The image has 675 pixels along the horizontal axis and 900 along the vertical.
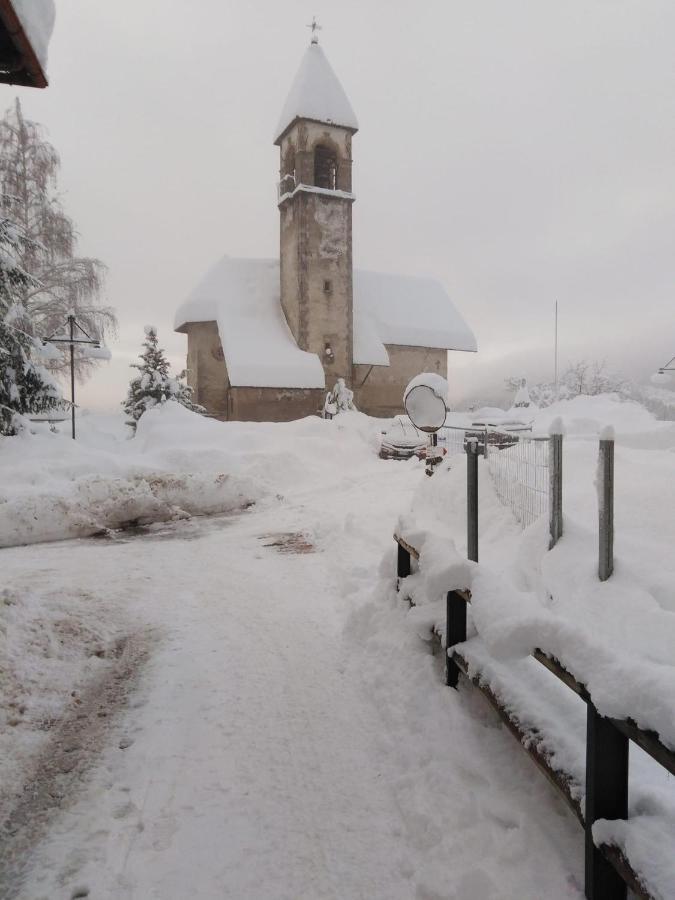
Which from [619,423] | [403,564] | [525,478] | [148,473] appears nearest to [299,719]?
[403,564]

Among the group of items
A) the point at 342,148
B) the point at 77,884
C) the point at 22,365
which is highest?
the point at 342,148

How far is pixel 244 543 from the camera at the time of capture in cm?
839

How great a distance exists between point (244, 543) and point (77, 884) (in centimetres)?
609

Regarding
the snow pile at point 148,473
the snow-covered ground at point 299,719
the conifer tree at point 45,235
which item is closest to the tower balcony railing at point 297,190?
the conifer tree at point 45,235

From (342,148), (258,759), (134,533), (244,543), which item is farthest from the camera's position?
(342,148)

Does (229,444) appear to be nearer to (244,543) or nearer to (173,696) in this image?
(244,543)

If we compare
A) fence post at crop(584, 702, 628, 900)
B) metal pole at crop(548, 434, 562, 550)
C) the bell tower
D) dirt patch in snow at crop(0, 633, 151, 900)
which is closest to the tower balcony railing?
the bell tower

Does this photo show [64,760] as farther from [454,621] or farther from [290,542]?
[290,542]

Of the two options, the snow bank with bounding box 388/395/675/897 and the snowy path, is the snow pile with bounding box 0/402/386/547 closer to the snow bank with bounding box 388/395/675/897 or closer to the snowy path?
the snowy path

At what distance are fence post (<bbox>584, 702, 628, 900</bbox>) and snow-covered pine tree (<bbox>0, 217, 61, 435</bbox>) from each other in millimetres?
11221

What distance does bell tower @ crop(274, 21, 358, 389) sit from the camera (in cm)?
2862

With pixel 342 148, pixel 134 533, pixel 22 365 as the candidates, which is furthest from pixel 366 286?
pixel 134 533

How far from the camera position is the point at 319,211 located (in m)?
28.9

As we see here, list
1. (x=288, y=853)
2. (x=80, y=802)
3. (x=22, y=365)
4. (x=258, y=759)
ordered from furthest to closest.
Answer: (x=22, y=365), (x=258, y=759), (x=80, y=802), (x=288, y=853)
